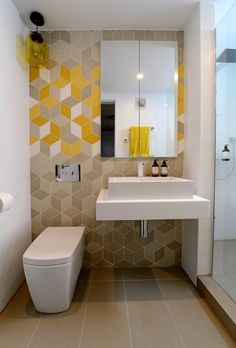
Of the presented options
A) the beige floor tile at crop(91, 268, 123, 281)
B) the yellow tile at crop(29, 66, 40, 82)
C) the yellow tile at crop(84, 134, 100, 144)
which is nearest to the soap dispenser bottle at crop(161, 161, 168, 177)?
the yellow tile at crop(84, 134, 100, 144)

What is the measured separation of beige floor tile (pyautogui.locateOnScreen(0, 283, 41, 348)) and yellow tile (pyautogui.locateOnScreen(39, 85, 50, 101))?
Result: 170 cm

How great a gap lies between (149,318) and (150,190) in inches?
33.8

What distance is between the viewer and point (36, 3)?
6.04 ft

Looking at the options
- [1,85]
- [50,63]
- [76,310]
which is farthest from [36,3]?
[76,310]

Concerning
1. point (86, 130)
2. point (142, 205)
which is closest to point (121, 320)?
point (142, 205)

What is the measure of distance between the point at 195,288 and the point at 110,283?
70 centimetres

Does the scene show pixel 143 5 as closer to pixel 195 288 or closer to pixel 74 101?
pixel 74 101

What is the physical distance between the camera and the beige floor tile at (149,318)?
1377 millimetres

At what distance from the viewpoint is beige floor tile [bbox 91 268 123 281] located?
212cm

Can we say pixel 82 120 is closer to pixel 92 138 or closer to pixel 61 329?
pixel 92 138

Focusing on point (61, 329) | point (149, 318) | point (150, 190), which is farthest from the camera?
point (150, 190)

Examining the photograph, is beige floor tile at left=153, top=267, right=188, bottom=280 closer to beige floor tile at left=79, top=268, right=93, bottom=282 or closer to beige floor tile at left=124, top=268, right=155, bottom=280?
beige floor tile at left=124, top=268, right=155, bottom=280

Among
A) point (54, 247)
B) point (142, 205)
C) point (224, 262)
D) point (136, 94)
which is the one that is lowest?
point (224, 262)

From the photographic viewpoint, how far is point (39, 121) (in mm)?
2203
